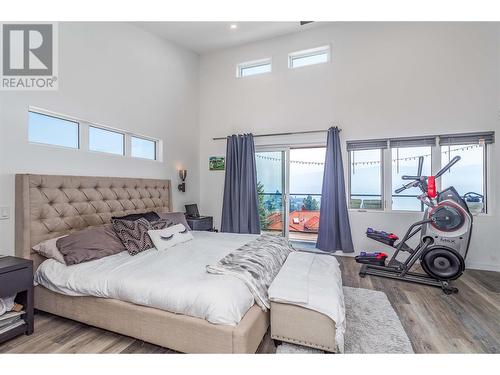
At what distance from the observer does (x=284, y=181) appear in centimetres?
472

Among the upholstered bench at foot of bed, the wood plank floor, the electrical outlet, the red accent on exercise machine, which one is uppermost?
the red accent on exercise machine

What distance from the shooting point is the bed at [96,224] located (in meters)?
1.60

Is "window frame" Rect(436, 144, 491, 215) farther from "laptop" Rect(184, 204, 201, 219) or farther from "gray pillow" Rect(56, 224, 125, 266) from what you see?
"gray pillow" Rect(56, 224, 125, 266)

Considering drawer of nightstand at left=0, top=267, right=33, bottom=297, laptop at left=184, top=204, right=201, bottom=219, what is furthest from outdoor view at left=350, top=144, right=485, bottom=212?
drawer of nightstand at left=0, top=267, right=33, bottom=297

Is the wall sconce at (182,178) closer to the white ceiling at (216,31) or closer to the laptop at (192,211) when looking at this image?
the laptop at (192,211)

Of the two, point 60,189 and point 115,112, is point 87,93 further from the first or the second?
point 60,189

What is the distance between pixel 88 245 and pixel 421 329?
10.1ft

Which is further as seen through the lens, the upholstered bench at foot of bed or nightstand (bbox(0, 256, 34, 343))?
nightstand (bbox(0, 256, 34, 343))

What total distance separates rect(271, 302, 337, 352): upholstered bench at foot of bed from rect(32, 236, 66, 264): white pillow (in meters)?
1.96

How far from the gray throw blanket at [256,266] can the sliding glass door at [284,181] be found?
2050mm

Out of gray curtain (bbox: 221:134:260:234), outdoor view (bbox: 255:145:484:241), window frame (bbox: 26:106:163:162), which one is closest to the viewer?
window frame (bbox: 26:106:163:162)

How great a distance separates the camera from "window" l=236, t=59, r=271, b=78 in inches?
188

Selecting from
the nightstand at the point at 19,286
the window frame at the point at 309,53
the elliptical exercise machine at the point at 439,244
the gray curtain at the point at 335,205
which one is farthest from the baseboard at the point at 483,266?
the nightstand at the point at 19,286
